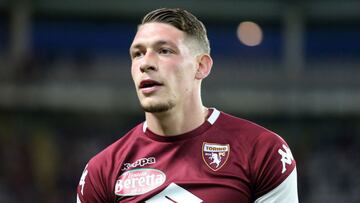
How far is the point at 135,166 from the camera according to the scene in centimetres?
308

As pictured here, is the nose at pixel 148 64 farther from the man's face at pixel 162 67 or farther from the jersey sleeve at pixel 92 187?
the jersey sleeve at pixel 92 187

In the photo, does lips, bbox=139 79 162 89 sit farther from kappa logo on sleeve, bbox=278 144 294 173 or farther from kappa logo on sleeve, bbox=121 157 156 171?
kappa logo on sleeve, bbox=278 144 294 173

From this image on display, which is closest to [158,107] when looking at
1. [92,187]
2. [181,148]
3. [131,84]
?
[181,148]

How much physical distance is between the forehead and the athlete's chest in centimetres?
45

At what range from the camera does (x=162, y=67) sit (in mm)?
2990

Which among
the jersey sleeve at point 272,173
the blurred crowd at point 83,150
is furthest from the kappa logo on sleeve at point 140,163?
the blurred crowd at point 83,150

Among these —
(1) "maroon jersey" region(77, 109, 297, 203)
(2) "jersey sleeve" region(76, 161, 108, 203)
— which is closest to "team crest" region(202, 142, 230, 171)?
(1) "maroon jersey" region(77, 109, 297, 203)

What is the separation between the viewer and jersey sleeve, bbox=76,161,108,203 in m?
3.09

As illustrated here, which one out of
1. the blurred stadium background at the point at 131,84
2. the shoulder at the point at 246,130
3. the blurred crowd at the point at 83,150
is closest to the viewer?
the shoulder at the point at 246,130

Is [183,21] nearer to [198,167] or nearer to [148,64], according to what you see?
[148,64]

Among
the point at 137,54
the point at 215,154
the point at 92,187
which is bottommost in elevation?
the point at 92,187

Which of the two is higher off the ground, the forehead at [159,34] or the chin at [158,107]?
the forehead at [159,34]

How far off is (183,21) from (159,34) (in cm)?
13

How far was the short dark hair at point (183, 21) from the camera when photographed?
3.08m
